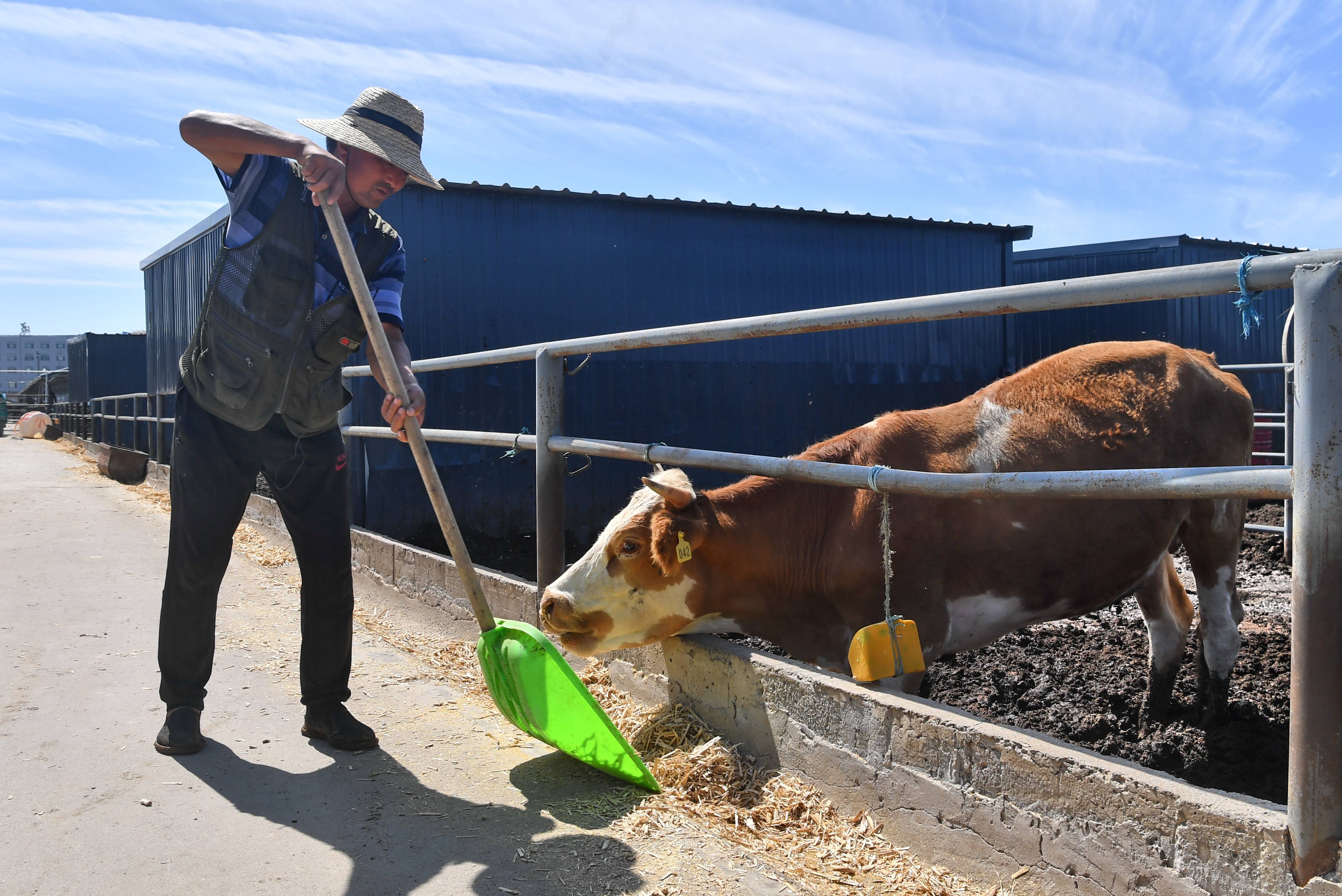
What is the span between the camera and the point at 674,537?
3.31 meters

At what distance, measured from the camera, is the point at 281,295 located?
9.96ft

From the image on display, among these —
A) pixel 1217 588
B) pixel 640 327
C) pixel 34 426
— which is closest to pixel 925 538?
pixel 1217 588

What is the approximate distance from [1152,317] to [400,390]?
1584 centimetres

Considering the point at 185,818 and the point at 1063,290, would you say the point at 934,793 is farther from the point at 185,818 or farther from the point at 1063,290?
the point at 185,818

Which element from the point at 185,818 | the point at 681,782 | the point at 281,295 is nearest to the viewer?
the point at 185,818

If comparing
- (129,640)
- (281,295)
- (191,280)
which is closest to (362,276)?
(281,295)

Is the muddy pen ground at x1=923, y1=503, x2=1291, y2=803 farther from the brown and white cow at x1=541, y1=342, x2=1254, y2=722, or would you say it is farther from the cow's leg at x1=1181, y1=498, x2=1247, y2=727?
the brown and white cow at x1=541, y1=342, x2=1254, y2=722

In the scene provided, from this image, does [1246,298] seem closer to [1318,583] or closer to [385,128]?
[1318,583]

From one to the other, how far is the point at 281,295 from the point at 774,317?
156 centimetres

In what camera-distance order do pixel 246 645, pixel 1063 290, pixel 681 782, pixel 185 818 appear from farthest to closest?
1. pixel 246 645
2. pixel 681 782
3. pixel 185 818
4. pixel 1063 290

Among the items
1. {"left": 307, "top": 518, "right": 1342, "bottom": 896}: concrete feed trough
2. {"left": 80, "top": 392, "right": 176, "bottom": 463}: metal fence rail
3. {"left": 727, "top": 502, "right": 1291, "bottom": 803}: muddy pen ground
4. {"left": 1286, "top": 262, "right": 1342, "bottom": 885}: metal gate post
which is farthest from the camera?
{"left": 80, "top": 392, "right": 176, "bottom": 463}: metal fence rail

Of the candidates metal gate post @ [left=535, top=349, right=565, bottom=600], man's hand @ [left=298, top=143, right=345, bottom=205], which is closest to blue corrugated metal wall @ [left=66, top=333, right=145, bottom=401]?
metal gate post @ [left=535, top=349, right=565, bottom=600]

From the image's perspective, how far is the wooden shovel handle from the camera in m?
2.88

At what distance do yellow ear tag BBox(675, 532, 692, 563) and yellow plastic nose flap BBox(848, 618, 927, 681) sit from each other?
0.69m
